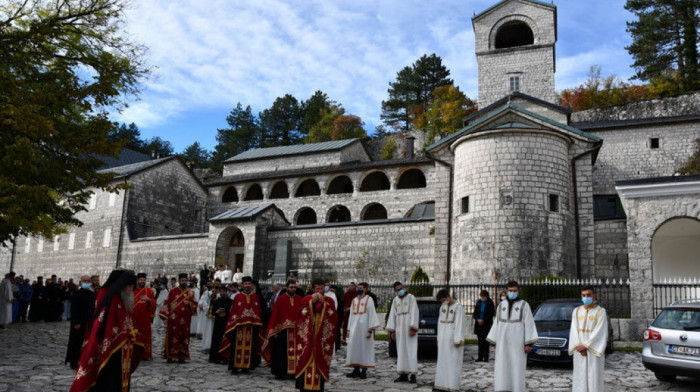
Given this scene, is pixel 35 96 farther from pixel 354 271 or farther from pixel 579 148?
pixel 579 148

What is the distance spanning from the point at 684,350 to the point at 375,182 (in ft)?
99.8

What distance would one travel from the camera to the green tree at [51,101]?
392 inches

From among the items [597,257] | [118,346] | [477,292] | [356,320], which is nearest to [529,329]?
[356,320]

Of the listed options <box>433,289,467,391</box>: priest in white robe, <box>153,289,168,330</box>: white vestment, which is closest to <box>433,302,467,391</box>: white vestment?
<box>433,289,467,391</box>: priest in white robe

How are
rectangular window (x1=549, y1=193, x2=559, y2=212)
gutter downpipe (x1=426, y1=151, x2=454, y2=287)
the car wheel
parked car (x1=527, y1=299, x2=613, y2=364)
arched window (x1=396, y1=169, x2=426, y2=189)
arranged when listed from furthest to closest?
arched window (x1=396, y1=169, x2=426, y2=189) → gutter downpipe (x1=426, y1=151, x2=454, y2=287) → rectangular window (x1=549, y1=193, x2=559, y2=212) → parked car (x1=527, y1=299, x2=613, y2=364) → the car wheel

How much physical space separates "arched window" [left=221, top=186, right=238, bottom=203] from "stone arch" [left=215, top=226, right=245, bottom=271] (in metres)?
14.3

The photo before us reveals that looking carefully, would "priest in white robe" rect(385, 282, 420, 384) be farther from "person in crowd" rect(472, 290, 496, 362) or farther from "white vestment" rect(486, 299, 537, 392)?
"person in crowd" rect(472, 290, 496, 362)

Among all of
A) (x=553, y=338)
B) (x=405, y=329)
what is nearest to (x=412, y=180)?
(x=553, y=338)

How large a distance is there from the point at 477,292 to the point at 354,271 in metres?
7.71

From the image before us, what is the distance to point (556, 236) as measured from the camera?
17.6m

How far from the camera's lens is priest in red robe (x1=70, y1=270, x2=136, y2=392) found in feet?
18.3

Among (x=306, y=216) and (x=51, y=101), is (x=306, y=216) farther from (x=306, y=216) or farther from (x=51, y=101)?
(x=51, y=101)

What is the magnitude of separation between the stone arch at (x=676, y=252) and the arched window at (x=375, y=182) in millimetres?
20724

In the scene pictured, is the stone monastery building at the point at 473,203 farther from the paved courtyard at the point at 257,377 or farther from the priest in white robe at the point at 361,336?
the priest in white robe at the point at 361,336
